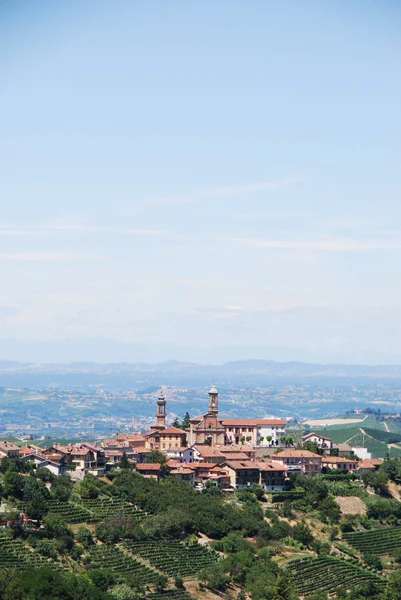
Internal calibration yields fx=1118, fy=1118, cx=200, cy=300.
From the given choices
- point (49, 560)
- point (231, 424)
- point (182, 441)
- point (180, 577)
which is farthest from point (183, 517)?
point (231, 424)

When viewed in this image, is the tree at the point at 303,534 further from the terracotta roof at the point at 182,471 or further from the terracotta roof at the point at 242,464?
the terracotta roof at the point at 182,471

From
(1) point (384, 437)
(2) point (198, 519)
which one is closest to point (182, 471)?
(2) point (198, 519)

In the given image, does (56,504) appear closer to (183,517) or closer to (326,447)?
(183,517)

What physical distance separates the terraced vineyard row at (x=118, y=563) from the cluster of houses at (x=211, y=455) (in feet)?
38.8

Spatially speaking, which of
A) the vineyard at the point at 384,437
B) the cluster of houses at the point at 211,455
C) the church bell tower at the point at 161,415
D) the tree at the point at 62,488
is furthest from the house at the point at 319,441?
the vineyard at the point at 384,437

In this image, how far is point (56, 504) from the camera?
5522 cm

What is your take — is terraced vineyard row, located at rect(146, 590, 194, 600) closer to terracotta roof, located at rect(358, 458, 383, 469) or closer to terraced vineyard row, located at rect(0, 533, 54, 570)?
terraced vineyard row, located at rect(0, 533, 54, 570)

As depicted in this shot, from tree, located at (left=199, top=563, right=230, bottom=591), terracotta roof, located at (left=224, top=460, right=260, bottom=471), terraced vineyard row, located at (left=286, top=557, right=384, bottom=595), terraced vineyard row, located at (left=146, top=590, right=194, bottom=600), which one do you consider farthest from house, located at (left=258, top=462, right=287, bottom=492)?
terraced vineyard row, located at (left=146, top=590, right=194, bottom=600)

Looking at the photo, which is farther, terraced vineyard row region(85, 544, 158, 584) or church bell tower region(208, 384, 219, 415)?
church bell tower region(208, 384, 219, 415)

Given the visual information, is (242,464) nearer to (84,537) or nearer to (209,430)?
(209,430)

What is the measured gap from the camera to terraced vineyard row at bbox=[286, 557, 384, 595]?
52.6m

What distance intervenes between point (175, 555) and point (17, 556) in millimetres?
8172

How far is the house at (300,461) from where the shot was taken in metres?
68.6

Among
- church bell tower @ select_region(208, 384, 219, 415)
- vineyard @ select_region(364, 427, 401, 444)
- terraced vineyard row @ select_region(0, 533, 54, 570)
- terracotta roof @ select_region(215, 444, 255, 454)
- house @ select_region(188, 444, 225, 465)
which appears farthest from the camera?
vineyard @ select_region(364, 427, 401, 444)
